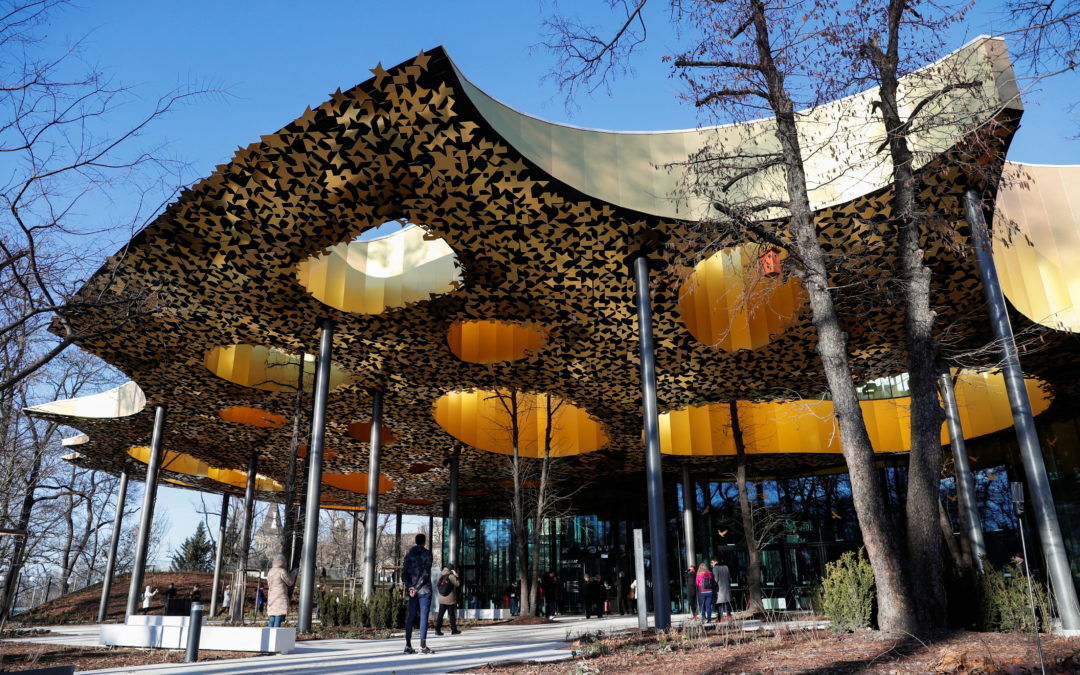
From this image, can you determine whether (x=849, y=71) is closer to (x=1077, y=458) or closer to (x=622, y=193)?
(x=622, y=193)

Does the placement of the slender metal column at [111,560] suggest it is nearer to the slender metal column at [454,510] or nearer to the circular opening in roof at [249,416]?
the circular opening in roof at [249,416]

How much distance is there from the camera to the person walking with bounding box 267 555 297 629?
36.6 ft

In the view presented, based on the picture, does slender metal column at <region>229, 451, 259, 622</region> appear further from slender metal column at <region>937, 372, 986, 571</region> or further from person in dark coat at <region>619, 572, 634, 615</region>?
slender metal column at <region>937, 372, 986, 571</region>

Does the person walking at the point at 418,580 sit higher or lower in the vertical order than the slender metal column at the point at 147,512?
lower

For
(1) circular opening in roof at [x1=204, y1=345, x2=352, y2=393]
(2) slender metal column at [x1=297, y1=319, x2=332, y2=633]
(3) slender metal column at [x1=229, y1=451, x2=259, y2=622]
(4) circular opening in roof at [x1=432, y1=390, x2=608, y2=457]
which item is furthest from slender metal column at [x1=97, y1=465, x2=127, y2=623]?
(2) slender metal column at [x1=297, y1=319, x2=332, y2=633]

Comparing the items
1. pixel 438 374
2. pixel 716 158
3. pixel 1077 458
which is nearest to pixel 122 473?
pixel 438 374

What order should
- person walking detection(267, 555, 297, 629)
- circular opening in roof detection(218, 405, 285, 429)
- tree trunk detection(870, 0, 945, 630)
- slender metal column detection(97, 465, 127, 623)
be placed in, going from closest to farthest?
tree trunk detection(870, 0, 945, 630) < person walking detection(267, 555, 297, 629) < circular opening in roof detection(218, 405, 285, 429) < slender metal column detection(97, 465, 127, 623)

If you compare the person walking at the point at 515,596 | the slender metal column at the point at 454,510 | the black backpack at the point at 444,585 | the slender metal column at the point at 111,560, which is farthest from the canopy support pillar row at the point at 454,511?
the slender metal column at the point at 111,560

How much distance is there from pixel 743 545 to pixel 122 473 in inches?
Answer: 1033

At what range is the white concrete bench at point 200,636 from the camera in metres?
10.2

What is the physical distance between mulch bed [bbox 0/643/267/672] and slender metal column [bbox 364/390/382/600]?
8.25 m

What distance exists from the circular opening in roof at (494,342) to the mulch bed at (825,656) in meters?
10.6

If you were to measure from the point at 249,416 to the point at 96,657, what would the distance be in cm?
1547

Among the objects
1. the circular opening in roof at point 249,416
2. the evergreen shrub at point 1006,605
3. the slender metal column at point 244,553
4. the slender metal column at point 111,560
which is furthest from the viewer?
the slender metal column at point 111,560
